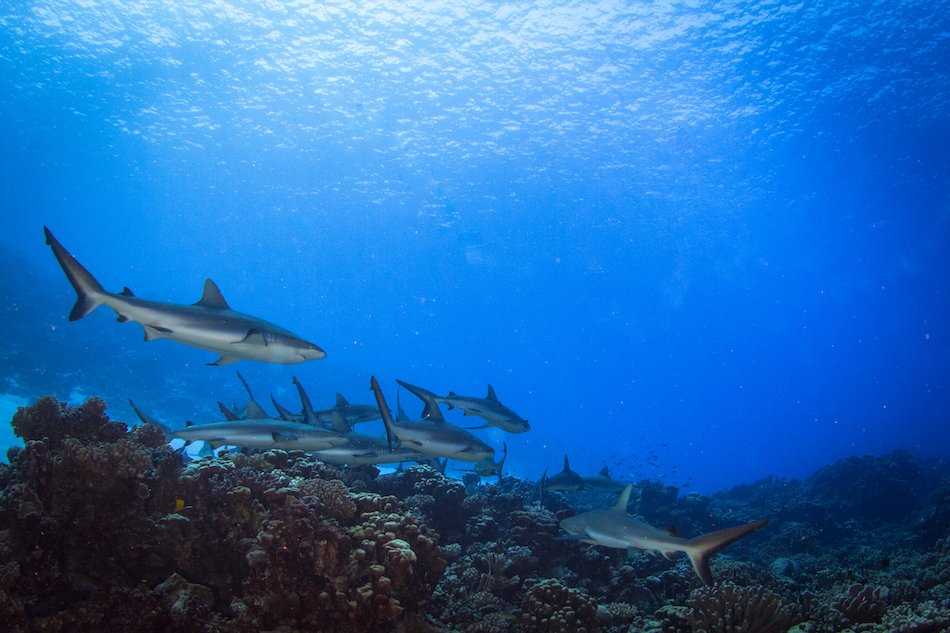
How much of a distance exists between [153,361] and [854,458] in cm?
4523

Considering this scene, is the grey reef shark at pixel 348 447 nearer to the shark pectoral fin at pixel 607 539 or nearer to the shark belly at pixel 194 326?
the shark belly at pixel 194 326

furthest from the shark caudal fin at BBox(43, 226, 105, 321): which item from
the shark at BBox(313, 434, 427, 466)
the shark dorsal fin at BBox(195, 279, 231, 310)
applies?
the shark at BBox(313, 434, 427, 466)

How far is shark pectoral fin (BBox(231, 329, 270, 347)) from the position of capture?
19.1ft

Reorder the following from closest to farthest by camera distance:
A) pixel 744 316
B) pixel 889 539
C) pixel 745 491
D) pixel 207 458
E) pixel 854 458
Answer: pixel 207 458, pixel 889 539, pixel 854 458, pixel 745 491, pixel 744 316

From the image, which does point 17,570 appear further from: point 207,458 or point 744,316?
point 744,316

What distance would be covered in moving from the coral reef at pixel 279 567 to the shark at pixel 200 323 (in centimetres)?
→ 137

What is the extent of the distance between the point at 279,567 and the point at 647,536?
3.97 m

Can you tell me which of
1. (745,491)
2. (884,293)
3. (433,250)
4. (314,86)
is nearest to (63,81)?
(314,86)

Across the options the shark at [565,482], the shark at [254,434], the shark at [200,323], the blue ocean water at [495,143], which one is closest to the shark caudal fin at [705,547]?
the shark at [200,323]

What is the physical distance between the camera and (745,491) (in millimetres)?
31094

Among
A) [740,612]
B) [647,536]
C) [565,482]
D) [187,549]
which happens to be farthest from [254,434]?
[565,482]

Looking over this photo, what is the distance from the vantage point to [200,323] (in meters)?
5.73

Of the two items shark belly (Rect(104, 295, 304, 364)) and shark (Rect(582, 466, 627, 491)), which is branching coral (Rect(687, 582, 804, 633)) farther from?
shark (Rect(582, 466, 627, 491))

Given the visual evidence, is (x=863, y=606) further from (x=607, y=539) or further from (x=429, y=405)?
(x=429, y=405)
